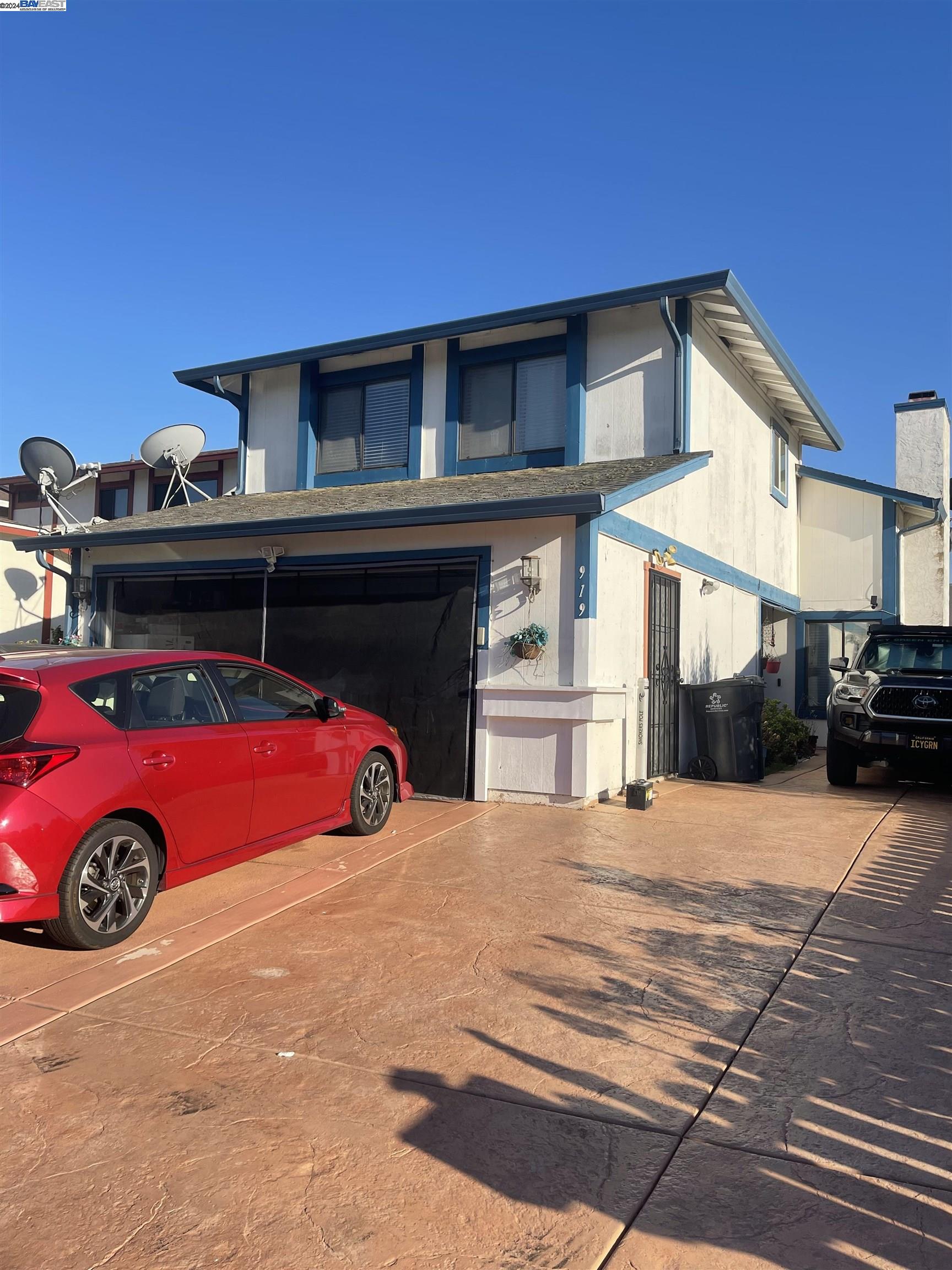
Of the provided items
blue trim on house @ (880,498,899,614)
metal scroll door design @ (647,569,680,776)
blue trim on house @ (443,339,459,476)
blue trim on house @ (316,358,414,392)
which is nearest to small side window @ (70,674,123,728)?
metal scroll door design @ (647,569,680,776)

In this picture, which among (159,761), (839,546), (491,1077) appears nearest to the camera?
(491,1077)

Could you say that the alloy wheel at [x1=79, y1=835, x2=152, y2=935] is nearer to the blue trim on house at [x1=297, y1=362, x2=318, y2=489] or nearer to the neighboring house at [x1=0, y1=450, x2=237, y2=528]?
the blue trim on house at [x1=297, y1=362, x2=318, y2=489]

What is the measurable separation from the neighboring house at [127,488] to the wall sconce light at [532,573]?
1348cm

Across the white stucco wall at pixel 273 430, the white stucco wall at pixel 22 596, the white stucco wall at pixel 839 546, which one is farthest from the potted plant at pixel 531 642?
the white stucco wall at pixel 22 596

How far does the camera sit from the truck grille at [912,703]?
9953 mm

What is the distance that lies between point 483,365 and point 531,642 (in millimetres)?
4914

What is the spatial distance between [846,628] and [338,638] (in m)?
11.5

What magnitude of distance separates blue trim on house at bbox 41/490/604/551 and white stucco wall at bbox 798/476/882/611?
413 inches

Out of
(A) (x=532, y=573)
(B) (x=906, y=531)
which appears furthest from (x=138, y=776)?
(B) (x=906, y=531)

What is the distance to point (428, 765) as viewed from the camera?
9.41 m

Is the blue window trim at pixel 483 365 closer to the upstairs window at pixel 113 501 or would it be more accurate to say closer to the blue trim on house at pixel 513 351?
the blue trim on house at pixel 513 351

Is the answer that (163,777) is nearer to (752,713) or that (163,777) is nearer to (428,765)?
(428,765)

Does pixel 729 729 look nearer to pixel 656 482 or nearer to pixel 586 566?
pixel 656 482

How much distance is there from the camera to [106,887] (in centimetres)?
490
